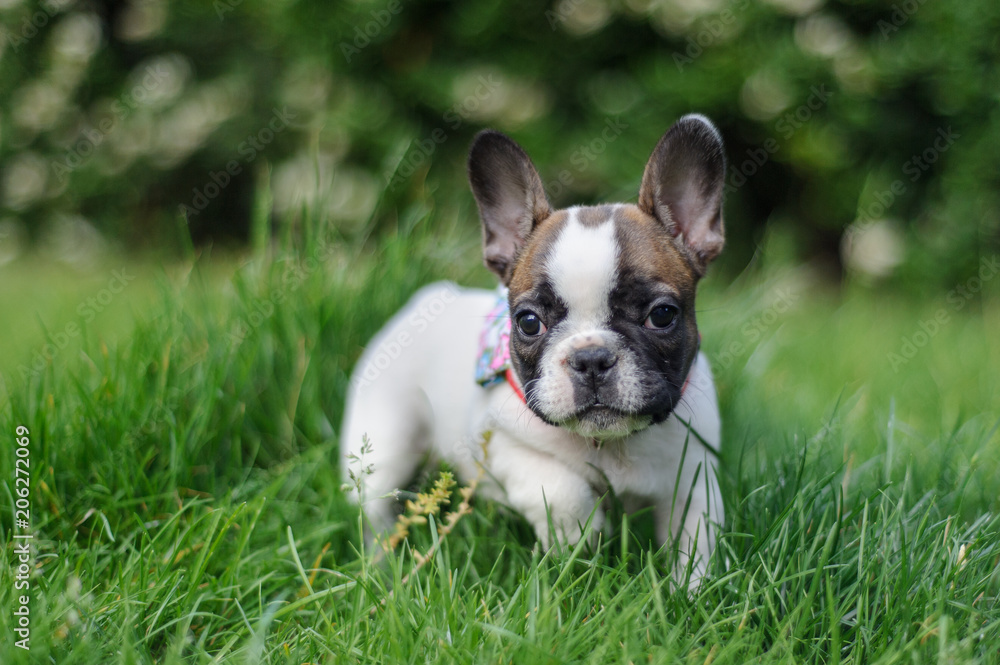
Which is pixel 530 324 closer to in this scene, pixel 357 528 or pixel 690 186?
pixel 690 186

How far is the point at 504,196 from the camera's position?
2.86m

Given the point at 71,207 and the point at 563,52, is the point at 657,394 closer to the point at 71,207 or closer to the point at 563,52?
the point at 563,52

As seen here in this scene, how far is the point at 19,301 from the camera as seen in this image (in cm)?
755

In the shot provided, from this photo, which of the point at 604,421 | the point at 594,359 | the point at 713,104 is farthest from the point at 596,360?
the point at 713,104

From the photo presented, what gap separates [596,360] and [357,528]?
1370mm

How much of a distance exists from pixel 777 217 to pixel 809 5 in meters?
2.17

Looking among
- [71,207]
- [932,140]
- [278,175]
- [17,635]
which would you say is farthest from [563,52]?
[71,207]

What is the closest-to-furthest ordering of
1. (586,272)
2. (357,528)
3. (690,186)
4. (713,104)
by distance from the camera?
(586,272) < (690,186) < (357,528) < (713,104)

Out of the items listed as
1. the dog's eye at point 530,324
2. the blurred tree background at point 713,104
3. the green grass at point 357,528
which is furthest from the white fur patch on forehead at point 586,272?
the blurred tree background at point 713,104

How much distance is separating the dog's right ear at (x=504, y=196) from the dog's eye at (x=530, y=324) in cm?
39

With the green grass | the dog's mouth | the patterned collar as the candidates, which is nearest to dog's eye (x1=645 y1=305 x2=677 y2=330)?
the dog's mouth

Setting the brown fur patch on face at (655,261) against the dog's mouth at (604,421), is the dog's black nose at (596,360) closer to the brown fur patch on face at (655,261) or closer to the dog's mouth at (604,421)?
the dog's mouth at (604,421)

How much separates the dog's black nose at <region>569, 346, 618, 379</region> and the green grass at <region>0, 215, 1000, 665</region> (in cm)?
49

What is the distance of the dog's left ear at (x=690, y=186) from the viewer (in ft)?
8.41
